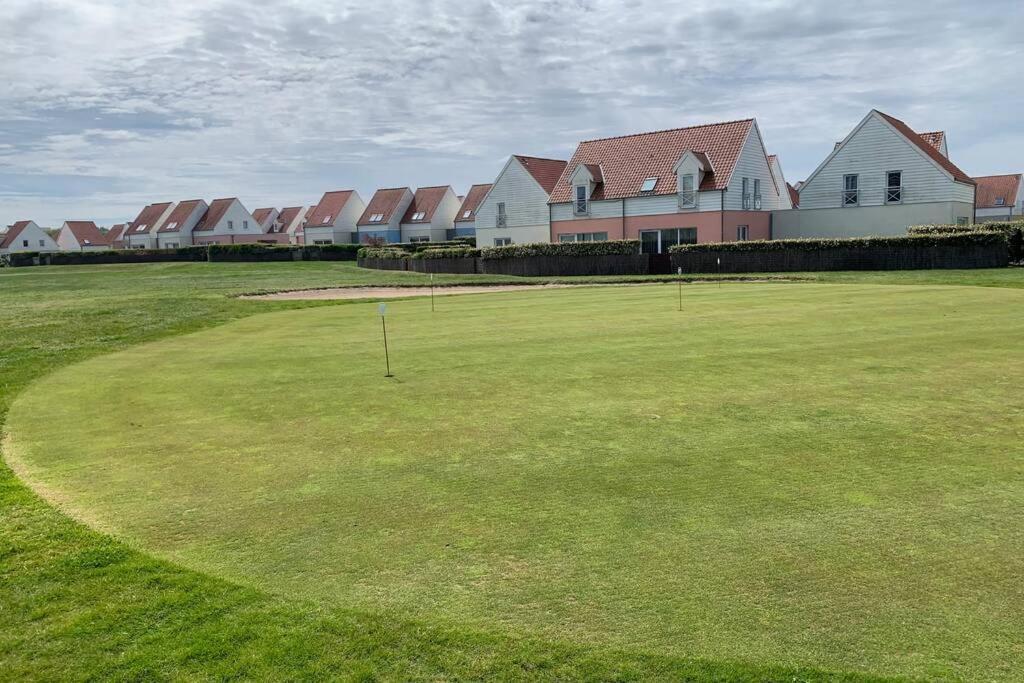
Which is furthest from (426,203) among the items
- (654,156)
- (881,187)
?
(881,187)

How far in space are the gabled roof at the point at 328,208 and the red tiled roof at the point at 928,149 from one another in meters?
60.5

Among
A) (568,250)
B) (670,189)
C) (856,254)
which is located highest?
(670,189)

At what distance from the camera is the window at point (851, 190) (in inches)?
1676

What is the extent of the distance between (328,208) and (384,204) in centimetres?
733

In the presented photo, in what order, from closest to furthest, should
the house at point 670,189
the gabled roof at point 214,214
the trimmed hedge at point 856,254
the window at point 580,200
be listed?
Answer: the trimmed hedge at point 856,254, the house at point 670,189, the window at point 580,200, the gabled roof at point 214,214

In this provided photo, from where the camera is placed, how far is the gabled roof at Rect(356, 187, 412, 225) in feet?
278

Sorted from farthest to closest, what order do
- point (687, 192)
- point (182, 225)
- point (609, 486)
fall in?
point (182, 225), point (687, 192), point (609, 486)

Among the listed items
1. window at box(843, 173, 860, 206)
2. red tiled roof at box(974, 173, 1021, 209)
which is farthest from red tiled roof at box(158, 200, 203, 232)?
red tiled roof at box(974, 173, 1021, 209)

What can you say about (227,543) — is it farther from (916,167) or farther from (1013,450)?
(916,167)

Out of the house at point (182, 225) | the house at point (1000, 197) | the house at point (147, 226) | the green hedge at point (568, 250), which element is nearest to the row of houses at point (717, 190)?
the green hedge at point (568, 250)

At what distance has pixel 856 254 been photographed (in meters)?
30.7

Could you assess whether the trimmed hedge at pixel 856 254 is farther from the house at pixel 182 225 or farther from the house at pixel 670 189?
the house at pixel 182 225

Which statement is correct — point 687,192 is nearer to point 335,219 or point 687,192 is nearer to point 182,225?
point 335,219

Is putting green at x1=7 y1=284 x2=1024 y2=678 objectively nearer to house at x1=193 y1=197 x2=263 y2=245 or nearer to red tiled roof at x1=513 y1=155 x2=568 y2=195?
red tiled roof at x1=513 y1=155 x2=568 y2=195
